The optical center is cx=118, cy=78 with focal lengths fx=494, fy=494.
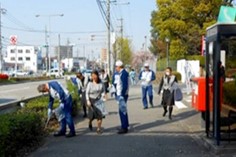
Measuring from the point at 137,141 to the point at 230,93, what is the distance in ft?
14.5

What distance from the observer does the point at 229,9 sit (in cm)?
1188

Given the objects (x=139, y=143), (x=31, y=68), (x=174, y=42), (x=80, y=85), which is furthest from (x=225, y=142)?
(x=31, y=68)

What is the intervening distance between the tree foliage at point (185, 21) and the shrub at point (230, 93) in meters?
31.4

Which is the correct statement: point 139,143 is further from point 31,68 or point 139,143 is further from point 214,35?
point 31,68

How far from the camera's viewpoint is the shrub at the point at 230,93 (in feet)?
48.7

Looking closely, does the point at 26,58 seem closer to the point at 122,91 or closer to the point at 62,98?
the point at 122,91

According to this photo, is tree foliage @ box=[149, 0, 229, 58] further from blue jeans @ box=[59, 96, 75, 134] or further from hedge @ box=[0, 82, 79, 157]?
hedge @ box=[0, 82, 79, 157]

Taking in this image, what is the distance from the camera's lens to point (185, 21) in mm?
49906

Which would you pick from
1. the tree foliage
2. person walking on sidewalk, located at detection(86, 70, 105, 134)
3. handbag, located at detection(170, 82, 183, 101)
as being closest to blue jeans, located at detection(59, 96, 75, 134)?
person walking on sidewalk, located at detection(86, 70, 105, 134)

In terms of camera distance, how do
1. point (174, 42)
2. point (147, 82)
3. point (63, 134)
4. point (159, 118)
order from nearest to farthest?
point (63, 134) < point (159, 118) < point (147, 82) < point (174, 42)

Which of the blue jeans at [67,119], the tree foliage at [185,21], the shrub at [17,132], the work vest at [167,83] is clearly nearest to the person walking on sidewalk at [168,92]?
the work vest at [167,83]

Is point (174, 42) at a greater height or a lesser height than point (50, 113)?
greater

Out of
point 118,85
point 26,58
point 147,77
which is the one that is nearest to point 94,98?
point 118,85

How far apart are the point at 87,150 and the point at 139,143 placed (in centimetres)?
152
